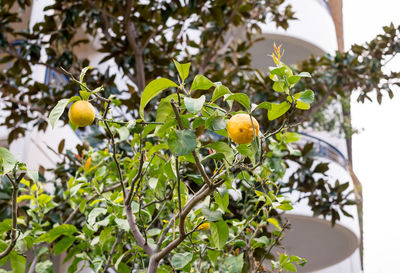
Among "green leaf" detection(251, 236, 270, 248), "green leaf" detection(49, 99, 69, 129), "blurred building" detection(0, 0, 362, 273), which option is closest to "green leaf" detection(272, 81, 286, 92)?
"green leaf" detection(49, 99, 69, 129)

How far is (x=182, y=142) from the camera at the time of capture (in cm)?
84

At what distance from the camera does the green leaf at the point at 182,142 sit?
833 millimetres

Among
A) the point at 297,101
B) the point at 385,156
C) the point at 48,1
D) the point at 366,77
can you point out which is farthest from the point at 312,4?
the point at 297,101

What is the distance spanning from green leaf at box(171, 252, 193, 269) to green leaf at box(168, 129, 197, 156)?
0.42 m

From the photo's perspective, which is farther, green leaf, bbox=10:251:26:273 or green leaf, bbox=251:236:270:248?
green leaf, bbox=251:236:270:248

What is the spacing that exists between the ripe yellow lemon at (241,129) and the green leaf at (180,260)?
0.44 meters

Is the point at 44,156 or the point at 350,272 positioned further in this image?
the point at 350,272

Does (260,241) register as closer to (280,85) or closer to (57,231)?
(57,231)

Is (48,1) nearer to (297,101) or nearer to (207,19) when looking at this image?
(207,19)

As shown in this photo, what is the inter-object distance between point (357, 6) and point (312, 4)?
23.9ft

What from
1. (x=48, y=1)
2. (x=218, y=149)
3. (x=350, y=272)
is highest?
(x=48, y=1)

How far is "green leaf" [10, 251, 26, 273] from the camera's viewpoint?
4.60ft

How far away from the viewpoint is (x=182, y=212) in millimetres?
969

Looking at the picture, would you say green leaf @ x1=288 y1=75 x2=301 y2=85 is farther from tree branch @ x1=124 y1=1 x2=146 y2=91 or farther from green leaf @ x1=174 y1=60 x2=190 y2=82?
tree branch @ x1=124 y1=1 x2=146 y2=91
